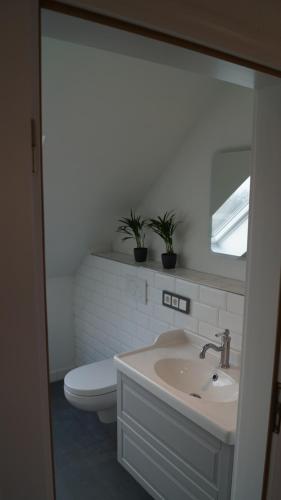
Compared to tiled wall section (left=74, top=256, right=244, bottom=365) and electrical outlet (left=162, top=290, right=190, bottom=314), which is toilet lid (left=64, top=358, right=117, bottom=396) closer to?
tiled wall section (left=74, top=256, right=244, bottom=365)

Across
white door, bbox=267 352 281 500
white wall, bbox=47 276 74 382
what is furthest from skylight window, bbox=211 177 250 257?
white wall, bbox=47 276 74 382

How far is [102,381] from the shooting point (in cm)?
257

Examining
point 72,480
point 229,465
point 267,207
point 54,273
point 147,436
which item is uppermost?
point 267,207

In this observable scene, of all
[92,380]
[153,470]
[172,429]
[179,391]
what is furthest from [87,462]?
[179,391]

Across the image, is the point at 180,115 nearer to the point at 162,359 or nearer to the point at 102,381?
the point at 162,359

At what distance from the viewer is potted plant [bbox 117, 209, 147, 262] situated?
107 inches

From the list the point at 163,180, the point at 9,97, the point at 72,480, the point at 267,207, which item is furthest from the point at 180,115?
the point at 72,480

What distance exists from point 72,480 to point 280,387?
1801mm

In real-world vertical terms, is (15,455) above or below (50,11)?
below

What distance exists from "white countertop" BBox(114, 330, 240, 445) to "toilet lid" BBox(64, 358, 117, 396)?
541 mm

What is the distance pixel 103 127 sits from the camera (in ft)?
6.95

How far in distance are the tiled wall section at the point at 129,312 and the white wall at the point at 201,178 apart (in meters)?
0.23

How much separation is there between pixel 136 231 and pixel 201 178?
0.69m

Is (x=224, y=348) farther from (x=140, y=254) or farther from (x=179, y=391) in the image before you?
(x=140, y=254)
